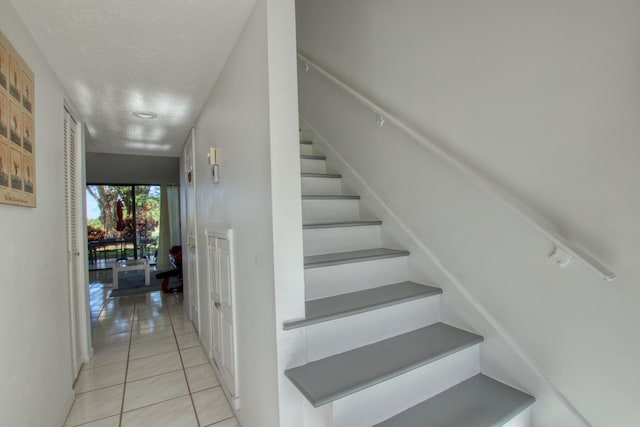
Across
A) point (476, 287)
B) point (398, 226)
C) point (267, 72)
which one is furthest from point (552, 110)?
point (267, 72)

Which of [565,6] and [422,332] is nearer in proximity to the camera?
[565,6]

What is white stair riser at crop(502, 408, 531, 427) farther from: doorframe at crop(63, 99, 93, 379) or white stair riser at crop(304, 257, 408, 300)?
doorframe at crop(63, 99, 93, 379)

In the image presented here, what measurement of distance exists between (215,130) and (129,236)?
296 inches

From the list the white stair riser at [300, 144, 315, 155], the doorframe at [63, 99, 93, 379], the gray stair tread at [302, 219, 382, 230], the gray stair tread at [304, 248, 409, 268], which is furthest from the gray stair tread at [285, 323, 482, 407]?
the doorframe at [63, 99, 93, 379]

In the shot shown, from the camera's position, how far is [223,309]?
83.0 inches

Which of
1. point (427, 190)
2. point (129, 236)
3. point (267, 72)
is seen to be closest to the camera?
point (267, 72)

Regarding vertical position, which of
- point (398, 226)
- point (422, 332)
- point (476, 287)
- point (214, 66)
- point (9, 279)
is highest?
point (214, 66)

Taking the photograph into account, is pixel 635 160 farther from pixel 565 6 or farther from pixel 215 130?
pixel 215 130

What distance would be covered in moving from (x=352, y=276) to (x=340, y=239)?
35 cm

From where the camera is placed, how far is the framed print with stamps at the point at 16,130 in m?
1.20

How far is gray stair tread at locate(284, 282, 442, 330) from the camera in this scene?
4.56 ft

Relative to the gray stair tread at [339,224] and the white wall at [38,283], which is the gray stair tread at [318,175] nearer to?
the gray stair tread at [339,224]

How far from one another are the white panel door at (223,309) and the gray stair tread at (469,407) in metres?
1.09

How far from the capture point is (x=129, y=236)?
820 centimetres
